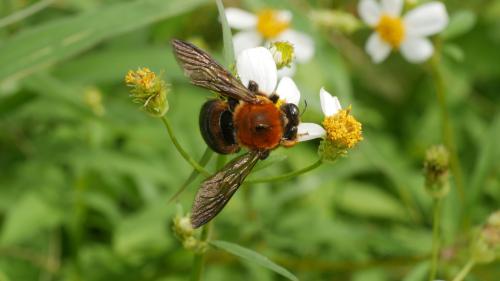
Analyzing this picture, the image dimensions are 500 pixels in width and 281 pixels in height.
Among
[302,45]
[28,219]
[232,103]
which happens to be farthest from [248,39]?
[232,103]

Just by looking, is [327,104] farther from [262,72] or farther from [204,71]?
[204,71]

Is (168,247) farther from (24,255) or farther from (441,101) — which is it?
(441,101)

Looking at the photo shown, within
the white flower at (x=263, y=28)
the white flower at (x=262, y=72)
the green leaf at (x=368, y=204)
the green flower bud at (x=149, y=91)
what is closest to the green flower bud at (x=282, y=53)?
the white flower at (x=262, y=72)

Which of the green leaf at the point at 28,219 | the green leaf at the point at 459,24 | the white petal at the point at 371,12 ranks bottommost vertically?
the green leaf at the point at 28,219

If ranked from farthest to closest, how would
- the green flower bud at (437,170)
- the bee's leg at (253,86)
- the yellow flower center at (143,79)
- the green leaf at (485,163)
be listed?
the green leaf at (485,163) < the green flower bud at (437,170) < the bee's leg at (253,86) < the yellow flower center at (143,79)

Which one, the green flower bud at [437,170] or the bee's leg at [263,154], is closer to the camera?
the bee's leg at [263,154]

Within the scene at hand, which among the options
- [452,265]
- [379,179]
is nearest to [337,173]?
[379,179]

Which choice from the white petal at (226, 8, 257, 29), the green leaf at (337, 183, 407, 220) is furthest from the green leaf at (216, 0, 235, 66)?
the green leaf at (337, 183, 407, 220)

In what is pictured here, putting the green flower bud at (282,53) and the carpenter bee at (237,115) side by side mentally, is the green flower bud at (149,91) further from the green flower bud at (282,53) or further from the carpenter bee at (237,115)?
the green flower bud at (282,53)
